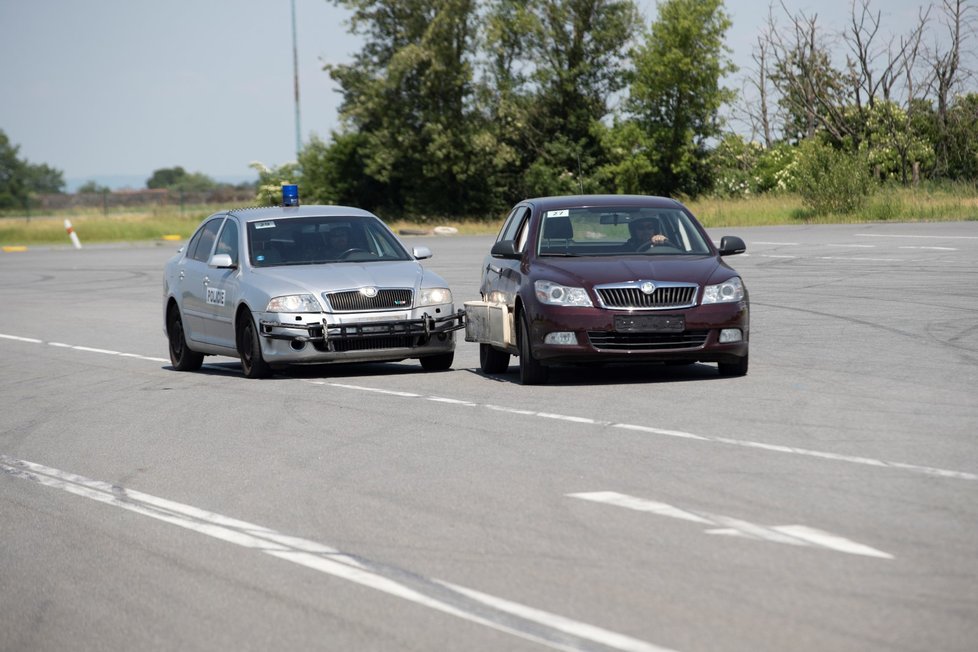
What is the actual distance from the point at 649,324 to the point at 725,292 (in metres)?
0.81

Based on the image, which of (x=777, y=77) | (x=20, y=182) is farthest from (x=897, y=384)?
(x=20, y=182)

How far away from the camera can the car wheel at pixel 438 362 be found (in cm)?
1493

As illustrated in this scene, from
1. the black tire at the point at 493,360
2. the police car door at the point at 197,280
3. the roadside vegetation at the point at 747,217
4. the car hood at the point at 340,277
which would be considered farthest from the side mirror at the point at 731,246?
the roadside vegetation at the point at 747,217

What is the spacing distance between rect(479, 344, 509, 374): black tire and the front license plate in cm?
193

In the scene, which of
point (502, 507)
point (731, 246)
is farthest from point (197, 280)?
point (502, 507)

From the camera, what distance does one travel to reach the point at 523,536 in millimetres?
7000

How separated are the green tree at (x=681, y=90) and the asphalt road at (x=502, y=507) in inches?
1819

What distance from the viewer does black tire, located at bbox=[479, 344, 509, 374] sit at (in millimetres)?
14516

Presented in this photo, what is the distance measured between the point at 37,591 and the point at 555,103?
60.8m

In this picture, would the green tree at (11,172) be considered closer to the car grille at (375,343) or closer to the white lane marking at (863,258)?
the white lane marking at (863,258)

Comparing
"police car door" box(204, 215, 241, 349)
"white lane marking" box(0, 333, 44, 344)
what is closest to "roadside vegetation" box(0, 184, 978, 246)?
"white lane marking" box(0, 333, 44, 344)

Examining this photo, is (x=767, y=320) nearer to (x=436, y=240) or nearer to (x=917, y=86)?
(x=436, y=240)

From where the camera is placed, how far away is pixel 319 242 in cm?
1568

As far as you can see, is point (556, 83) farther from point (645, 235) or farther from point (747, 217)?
point (645, 235)
